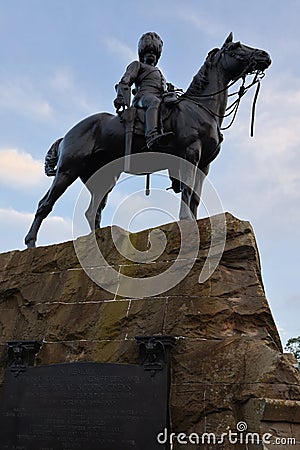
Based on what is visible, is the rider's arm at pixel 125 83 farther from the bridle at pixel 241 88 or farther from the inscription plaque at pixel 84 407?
the inscription plaque at pixel 84 407

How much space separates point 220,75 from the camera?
7.79 metres

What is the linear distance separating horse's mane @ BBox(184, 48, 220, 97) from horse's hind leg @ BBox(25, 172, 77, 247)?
78.5 inches

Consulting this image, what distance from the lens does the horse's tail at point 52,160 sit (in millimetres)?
9008

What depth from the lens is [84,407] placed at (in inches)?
221

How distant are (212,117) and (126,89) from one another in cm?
126

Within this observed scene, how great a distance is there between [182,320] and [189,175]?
2.17m

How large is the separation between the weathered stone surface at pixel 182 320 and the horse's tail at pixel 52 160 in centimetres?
198

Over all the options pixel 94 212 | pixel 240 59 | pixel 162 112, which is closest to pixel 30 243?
pixel 94 212

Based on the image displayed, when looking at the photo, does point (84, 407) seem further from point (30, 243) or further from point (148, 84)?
point (148, 84)

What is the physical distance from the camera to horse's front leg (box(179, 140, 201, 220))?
7043mm

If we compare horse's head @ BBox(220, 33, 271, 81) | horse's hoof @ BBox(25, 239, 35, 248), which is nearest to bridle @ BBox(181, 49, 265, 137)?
horse's head @ BBox(220, 33, 271, 81)

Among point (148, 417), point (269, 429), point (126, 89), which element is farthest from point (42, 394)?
point (126, 89)

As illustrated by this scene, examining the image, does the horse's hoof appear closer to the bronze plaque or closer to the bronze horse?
the bronze horse

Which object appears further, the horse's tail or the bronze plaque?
the horse's tail
